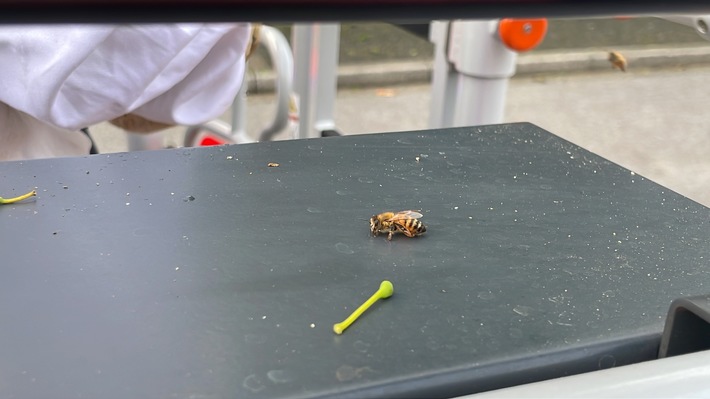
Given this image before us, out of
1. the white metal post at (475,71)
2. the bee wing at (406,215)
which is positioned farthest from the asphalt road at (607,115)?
the bee wing at (406,215)

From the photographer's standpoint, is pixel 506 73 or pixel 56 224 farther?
pixel 506 73

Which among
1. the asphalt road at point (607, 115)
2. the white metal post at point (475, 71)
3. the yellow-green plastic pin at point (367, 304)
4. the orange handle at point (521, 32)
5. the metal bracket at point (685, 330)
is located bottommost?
the asphalt road at point (607, 115)

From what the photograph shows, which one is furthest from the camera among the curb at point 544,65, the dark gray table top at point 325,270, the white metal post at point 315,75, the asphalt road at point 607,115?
the curb at point 544,65

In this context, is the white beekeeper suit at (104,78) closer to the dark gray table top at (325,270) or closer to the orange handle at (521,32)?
the dark gray table top at (325,270)

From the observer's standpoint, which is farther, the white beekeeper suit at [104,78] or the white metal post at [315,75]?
the white metal post at [315,75]

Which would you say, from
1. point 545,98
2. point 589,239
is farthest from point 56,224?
point 545,98

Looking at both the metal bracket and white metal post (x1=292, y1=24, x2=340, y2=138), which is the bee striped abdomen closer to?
the metal bracket

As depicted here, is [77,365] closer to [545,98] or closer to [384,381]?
[384,381]

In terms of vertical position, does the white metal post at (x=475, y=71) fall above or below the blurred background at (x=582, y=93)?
above
